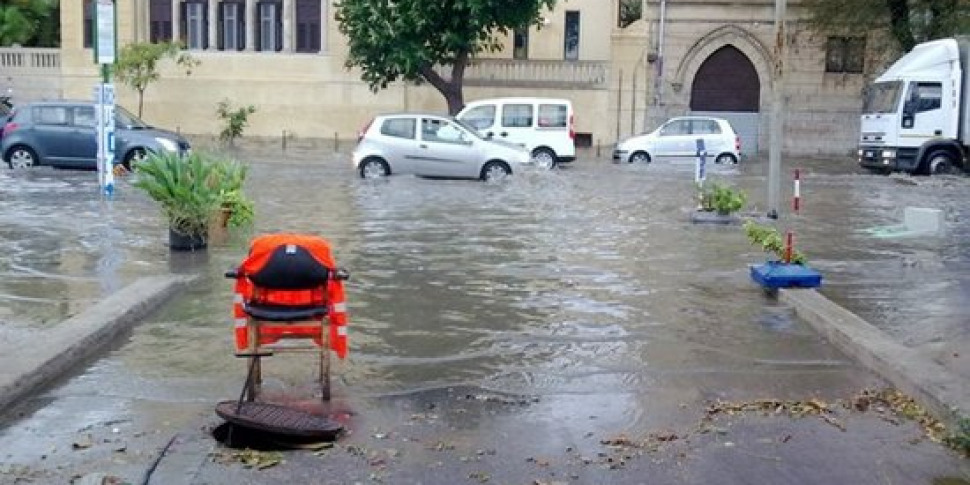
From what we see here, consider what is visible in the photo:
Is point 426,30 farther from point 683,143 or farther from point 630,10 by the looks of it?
point 630,10

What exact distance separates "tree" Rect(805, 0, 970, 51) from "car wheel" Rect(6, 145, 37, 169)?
937 inches

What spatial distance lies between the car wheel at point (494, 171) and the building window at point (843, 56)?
19787 millimetres

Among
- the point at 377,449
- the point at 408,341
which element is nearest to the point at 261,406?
the point at 377,449

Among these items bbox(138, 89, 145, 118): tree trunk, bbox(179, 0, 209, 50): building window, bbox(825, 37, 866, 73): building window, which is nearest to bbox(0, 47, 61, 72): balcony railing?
bbox(138, 89, 145, 118): tree trunk

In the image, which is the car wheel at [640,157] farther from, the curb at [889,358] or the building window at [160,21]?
the curb at [889,358]

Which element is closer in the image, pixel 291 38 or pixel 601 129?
pixel 601 129

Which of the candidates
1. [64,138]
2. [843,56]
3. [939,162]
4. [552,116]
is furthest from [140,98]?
[939,162]

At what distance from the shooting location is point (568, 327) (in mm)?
9195

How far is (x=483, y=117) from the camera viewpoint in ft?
95.8

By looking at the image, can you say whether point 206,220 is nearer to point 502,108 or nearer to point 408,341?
point 408,341

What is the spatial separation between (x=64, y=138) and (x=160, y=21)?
20.4 metres

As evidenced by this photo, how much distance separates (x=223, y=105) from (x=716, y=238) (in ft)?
93.6

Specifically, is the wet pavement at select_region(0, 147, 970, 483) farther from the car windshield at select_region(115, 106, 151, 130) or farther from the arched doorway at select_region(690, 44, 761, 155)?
the arched doorway at select_region(690, 44, 761, 155)

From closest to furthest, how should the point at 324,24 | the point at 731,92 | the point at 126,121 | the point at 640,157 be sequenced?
the point at 126,121 → the point at 640,157 → the point at 731,92 → the point at 324,24
